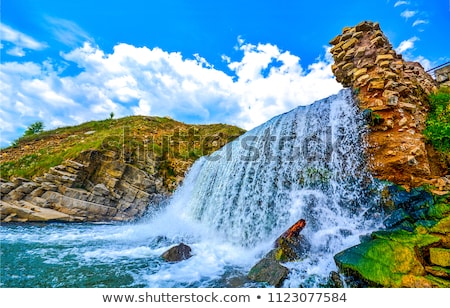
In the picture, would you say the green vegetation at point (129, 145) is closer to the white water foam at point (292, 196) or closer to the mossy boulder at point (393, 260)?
the white water foam at point (292, 196)

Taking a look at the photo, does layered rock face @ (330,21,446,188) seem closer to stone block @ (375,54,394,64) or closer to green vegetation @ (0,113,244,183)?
stone block @ (375,54,394,64)

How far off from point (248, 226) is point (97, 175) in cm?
960

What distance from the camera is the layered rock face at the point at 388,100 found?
6516 millimetres

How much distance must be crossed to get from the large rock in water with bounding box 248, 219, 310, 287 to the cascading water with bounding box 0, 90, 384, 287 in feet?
0.61

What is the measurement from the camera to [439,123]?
7035mm

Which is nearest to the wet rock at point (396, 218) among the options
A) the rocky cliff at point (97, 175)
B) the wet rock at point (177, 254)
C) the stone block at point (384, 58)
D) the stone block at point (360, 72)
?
the wet rock at point (177, 254)

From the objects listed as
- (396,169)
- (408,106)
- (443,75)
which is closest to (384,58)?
(408,106)

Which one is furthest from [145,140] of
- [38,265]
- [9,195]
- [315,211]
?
[315,211]

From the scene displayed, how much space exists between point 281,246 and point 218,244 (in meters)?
2.89

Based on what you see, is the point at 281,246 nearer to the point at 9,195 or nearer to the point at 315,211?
the point at 315,211

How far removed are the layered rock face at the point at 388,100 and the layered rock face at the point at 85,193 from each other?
10834 millimetres

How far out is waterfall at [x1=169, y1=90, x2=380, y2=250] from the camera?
673 cm

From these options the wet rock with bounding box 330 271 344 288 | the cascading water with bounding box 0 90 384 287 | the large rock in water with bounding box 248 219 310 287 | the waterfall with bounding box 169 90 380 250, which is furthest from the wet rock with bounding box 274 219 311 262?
the wet rock with bounding box 330 271 344 288

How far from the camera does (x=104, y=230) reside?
10.4 meters
